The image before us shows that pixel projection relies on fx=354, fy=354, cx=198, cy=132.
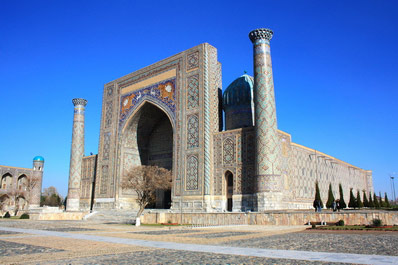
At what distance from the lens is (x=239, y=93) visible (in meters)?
20.8

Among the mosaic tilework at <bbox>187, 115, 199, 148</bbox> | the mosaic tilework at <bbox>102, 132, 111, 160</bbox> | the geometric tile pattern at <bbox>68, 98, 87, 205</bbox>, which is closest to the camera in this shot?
the mosaic tilework at <bbox>187, 115, 199, 148</bbox>

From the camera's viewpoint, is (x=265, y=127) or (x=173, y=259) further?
(x=265, y=127)

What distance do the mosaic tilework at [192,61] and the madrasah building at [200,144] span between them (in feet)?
0.20

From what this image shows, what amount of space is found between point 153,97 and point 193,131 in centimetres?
444

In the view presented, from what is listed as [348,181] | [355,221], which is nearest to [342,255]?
[355,221]

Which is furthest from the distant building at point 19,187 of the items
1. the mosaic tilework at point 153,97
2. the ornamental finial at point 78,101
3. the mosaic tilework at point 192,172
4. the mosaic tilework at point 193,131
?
the mosaic tilework at point 193,131

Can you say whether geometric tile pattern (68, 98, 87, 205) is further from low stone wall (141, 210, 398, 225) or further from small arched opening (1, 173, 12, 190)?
small arched opening (1, 173, 12, 190)

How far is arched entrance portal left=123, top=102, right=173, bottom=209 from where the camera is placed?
23359 millimetres

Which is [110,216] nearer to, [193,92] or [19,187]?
[193,92]

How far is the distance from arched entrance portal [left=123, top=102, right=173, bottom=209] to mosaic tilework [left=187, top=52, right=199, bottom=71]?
13.4ft

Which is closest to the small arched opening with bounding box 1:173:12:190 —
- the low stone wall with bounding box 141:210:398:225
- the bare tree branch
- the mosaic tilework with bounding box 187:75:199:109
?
the bare tree branch

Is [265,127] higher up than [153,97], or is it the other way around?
[153,97]

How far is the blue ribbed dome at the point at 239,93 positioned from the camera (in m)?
20.7

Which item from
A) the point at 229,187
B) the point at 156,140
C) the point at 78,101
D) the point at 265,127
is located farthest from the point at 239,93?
the point at 78,101
